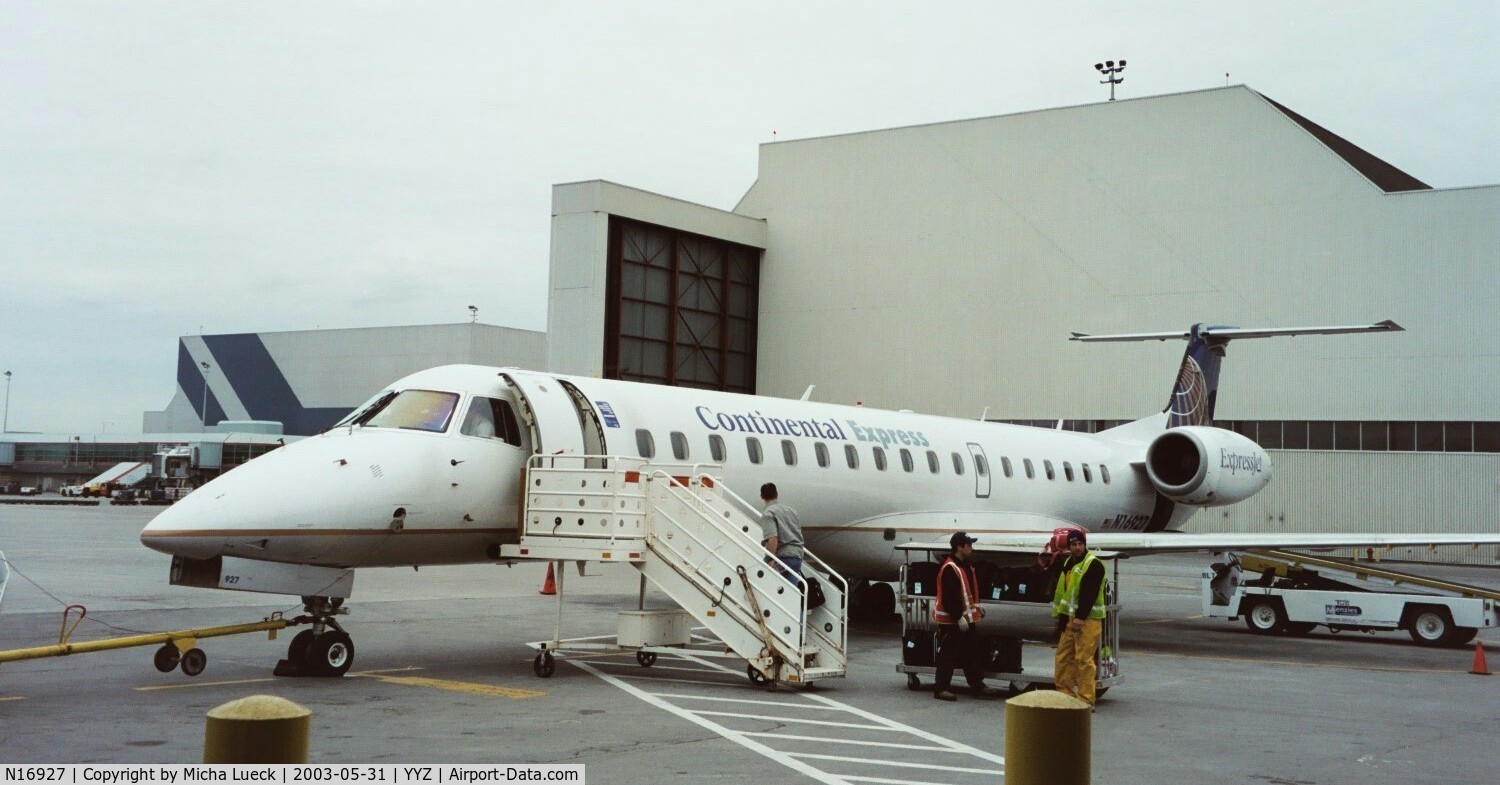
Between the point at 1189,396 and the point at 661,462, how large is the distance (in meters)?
16.0

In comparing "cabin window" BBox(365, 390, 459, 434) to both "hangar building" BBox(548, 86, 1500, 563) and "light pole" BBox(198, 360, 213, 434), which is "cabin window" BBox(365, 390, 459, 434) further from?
"light pole" BBox(198, 360, 213, 434)

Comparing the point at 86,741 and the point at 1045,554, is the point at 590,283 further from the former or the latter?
the point at 86,741

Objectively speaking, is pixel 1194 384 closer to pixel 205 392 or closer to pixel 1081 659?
pixel 1081 659

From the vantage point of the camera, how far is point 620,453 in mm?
15766

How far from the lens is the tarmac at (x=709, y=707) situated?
9602 mm

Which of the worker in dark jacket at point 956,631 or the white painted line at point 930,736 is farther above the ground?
the worker in dark jacket at point 956,631

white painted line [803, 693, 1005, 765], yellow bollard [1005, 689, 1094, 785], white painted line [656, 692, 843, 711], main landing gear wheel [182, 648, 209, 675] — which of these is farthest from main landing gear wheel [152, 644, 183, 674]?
yellow bollard [1005, 689, 1094, 785]

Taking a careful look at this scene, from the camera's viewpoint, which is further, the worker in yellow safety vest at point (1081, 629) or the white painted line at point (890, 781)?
the worker in yellow safety vest at point (1081, 629)

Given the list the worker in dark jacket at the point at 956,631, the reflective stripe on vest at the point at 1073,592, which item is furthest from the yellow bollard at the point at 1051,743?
the worker in dark jacket at the point at 956,631

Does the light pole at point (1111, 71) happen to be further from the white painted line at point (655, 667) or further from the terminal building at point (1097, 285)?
the white painted line at point (655, 667)

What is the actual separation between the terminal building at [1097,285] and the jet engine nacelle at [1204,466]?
757 inches

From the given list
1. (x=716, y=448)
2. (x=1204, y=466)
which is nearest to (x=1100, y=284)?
(x=1204, y=466)

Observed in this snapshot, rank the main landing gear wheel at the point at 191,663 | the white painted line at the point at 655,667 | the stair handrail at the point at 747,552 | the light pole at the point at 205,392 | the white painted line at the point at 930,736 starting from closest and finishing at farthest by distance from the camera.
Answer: the white painted line at the point at 930,736 → the main landing gear wheel at the point at 191,663 → the stair handrail at the point at 747,552 → the white painted line at the point at 655,667 → the light pole at the point at 205,392

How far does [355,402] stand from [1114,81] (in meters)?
54.6
